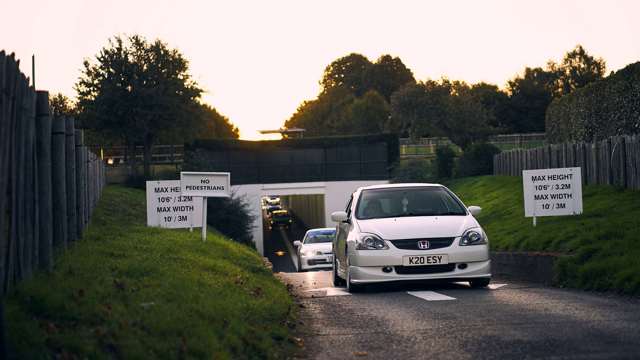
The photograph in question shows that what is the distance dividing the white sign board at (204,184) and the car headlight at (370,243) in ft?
18.0

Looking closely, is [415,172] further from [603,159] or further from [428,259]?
[428,259]

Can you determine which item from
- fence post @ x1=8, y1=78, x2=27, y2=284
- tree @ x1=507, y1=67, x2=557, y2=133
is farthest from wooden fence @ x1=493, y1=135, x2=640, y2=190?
tree @ x1=507, y1=67, x2=557, y2=133

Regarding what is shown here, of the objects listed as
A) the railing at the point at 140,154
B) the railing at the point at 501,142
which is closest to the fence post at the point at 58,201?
the railing at the point at 140,154

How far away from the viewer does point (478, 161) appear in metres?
52.2

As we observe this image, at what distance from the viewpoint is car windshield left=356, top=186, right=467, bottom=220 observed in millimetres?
15930

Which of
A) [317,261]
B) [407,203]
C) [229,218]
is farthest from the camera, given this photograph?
[229,218]

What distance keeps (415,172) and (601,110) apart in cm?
2202

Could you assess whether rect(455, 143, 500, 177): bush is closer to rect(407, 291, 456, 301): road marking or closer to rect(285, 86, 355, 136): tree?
rect(407, 291, 456, 301): road marking

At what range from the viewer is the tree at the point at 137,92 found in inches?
2258

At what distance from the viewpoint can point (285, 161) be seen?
70.2 metres

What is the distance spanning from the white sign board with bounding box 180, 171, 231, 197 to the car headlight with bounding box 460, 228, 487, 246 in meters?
6.35

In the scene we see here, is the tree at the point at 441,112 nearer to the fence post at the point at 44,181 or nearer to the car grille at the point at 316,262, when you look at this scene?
the car grille at the point at 316,262

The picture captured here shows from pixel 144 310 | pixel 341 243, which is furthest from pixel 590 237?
pixel 144 310

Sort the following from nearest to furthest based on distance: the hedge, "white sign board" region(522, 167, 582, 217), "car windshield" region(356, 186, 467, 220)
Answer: "car windshield" region(356, 186, 467, 220), "white sign board" region(522, 167, 582, 217), the hedge
